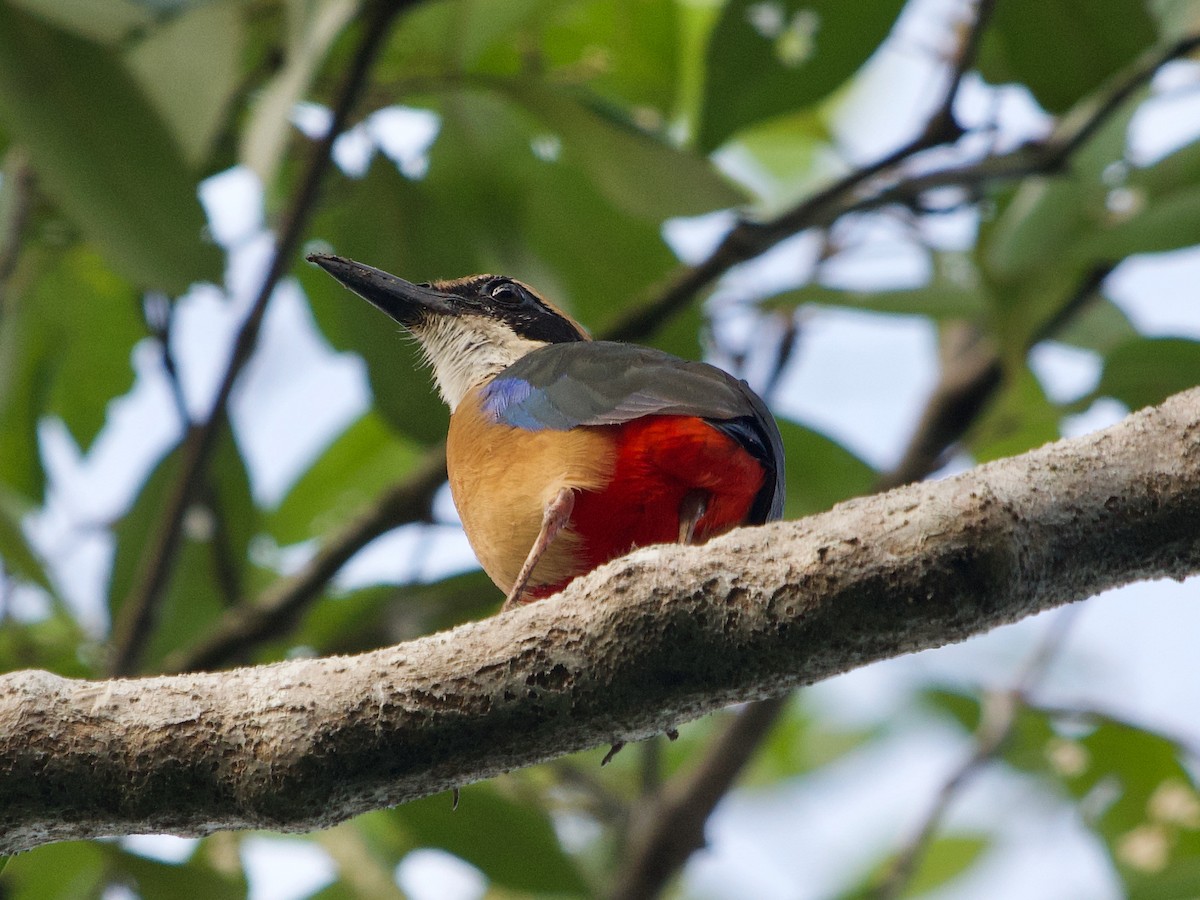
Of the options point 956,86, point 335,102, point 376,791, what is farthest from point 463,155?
point 376,791

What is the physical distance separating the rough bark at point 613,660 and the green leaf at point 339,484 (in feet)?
11.8

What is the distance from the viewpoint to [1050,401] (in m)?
5.36

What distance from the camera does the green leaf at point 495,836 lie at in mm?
4695

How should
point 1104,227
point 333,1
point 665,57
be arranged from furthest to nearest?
point 665,57, point 1104,227, point 333,1

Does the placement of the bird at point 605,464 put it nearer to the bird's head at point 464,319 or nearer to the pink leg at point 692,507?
the pink leg at point 692,507

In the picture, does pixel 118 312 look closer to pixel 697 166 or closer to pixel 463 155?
pixel 463 155

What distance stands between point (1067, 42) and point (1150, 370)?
41.7 inches

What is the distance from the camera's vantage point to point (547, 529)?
311 centimetres

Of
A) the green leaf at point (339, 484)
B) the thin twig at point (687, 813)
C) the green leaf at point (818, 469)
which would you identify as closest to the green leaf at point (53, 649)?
the green leaf at point (339, 484)

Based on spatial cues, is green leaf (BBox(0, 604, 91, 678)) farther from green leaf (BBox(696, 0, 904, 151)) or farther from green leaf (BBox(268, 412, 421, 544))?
green leaf (BBox(696, 0, 904, 151))

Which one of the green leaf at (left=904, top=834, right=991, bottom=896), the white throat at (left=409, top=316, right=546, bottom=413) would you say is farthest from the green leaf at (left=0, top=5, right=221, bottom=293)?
the green leaf at (left=904, top=834, right=991, bottom=896)

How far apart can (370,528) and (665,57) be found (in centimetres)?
209

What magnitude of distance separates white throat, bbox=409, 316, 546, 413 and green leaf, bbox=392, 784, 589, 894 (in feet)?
4.49

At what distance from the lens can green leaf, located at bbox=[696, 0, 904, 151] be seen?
4.44 m
